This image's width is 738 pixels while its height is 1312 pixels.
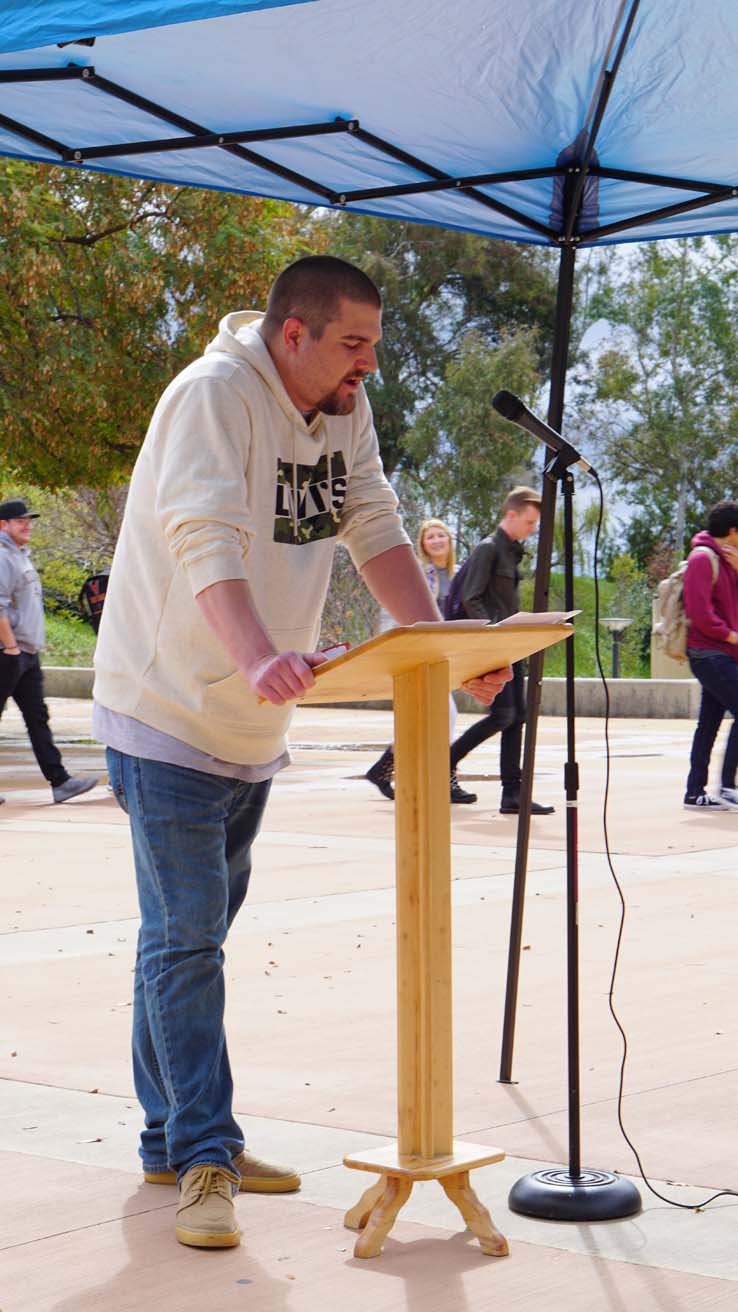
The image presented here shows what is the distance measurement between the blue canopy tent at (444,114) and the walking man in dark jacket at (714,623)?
6525 mm

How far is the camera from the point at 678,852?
1019 centimetres

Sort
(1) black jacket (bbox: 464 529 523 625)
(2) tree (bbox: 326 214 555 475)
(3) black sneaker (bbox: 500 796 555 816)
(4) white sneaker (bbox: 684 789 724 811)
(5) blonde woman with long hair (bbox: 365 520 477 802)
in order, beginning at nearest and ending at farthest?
(1) black jacket (bbox: 464 529 523 625) < (3) black sneaker (bbox: 500 796 555 816) < (4) white sneaker (bbox: 684 789 724 811) < (5) blonde woman with long hair (bbox: 365 520 477 802) < (2) tree (bbox: 326 214 555 475)

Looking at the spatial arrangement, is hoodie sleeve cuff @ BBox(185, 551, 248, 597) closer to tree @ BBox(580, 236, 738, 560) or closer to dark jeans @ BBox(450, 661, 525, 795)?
dark jeans @ BBox(450, 661, 525, 795)

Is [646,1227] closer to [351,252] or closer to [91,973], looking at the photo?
[91,973]

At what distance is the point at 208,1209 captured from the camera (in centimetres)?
369

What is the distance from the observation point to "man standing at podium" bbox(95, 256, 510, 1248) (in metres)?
3.76

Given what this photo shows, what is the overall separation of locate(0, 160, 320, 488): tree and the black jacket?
736 cm

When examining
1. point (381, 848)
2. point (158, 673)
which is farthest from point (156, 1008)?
point (381, 848)

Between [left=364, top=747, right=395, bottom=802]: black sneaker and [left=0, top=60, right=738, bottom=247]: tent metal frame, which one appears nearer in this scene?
[left=0, top=60, right=738, bottom=247]: tent metal frame

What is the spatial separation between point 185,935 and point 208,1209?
569 mm

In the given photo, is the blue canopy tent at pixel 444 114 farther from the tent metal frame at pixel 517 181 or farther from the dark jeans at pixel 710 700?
the dark jeans at pixel 710 700

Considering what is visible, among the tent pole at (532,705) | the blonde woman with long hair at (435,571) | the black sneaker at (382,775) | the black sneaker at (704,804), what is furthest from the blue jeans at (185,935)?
the black sneaker at (704,804)

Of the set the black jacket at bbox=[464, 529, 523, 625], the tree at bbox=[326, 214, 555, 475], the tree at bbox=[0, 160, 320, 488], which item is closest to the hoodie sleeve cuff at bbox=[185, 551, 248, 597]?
the black jacket at bbox=[464, 529, 523, 625]

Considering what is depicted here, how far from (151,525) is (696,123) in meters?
2.35
